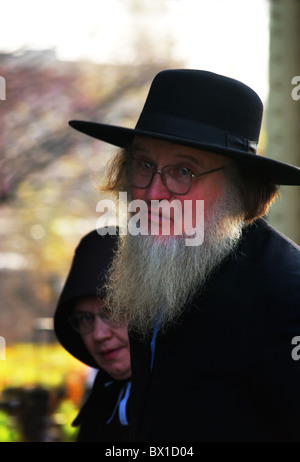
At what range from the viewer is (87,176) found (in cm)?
861

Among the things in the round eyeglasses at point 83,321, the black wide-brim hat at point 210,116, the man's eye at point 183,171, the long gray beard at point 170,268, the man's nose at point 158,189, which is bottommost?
the round eyeglasses at point 83,321

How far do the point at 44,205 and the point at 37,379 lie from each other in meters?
2.20

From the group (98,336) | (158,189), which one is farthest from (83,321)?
(158,189)

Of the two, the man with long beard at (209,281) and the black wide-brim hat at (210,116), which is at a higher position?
the black wide-brim hat at (210,116)

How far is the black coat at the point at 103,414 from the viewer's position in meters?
3.38

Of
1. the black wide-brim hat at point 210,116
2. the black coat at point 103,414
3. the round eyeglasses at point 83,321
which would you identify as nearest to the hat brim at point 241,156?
the black wide-brim hat at point 210,116

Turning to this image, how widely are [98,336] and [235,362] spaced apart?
4.20 feet

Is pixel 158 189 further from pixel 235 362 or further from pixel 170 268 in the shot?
pixel 235 362

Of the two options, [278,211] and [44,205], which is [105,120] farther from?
[278,211]

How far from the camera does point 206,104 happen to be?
2654mm

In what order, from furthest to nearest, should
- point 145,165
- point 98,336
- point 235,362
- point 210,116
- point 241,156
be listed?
point 98,336
point 145,165
point 210,116
point 241,156
point 235,362

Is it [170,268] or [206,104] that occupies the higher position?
[206,104]

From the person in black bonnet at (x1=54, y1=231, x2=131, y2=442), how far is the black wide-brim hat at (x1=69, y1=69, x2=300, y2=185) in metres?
0.99

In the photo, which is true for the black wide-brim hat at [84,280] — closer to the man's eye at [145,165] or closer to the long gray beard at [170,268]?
the long gray beard at [170,268]
